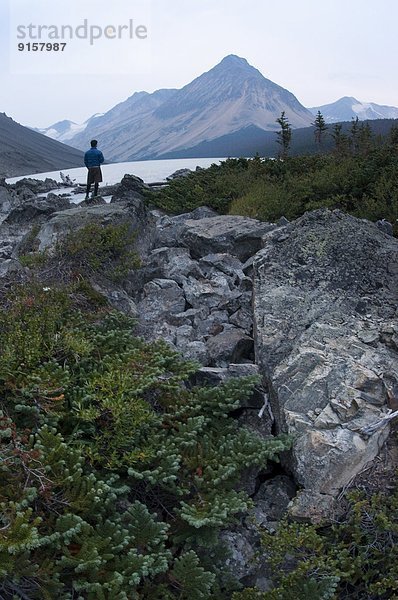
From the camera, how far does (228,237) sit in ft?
29.5

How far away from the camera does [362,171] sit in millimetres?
12930

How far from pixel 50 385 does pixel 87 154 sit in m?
11.4

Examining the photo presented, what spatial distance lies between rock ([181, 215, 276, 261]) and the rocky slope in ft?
0.09

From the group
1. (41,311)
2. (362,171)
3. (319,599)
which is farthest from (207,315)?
(362,171)

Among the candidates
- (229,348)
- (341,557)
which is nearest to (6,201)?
(229,348)

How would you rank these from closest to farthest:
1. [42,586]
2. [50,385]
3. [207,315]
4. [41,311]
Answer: [42,586] → [50,385] → [41,311] → [207,315]

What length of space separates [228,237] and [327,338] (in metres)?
4.06

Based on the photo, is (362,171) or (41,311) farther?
(362,171)

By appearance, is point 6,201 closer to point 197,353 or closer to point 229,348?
point 197,353

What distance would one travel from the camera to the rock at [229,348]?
5.69m

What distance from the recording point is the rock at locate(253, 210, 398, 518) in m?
4.31

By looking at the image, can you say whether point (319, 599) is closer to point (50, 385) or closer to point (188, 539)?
point (188, 539)

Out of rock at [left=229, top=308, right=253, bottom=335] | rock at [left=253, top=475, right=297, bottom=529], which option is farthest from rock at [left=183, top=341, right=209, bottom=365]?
rock at [left=253, top=475, right=297, bottom=529]

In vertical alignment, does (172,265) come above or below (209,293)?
above
